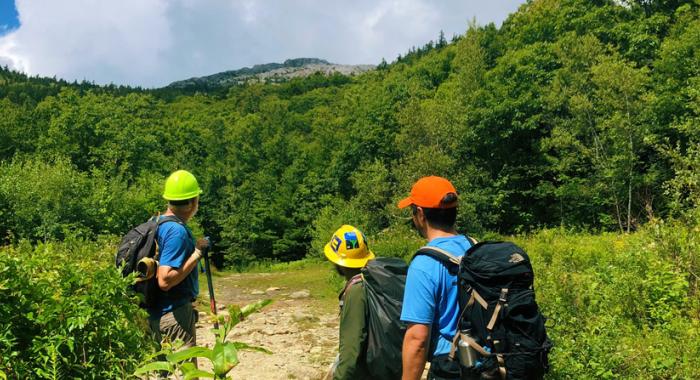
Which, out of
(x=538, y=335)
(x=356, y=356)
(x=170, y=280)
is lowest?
(x=356, y=356)

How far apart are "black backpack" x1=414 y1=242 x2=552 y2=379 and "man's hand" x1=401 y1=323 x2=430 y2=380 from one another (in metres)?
0.22

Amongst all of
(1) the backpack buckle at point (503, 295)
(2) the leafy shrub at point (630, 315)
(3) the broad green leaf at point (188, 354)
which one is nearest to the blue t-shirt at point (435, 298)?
(1) the backpack buckle at point (503, 295)

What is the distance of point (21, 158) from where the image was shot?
46.6 meters

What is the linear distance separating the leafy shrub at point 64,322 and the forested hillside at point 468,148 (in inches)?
366

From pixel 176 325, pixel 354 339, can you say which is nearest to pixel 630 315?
pixel 354 339

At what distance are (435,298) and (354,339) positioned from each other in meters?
0.70

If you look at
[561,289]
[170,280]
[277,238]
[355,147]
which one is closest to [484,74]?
[355,147]

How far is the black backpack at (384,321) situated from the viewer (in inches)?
111

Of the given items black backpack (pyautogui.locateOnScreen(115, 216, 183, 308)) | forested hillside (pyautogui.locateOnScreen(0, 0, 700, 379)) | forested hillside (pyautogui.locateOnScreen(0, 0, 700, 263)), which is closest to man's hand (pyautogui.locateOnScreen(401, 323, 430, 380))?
forested hillside (pyautogui.locateOnScreen(0, 0, 700, 379))

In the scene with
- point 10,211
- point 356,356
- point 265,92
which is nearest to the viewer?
point 356,356

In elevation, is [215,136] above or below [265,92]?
below

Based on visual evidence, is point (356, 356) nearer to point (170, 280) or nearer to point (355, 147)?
point (170, 280)

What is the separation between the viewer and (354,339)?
2871 millimetres

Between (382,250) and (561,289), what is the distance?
8924mm
